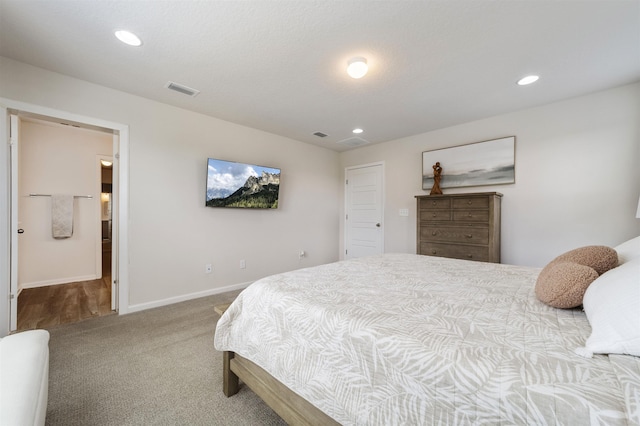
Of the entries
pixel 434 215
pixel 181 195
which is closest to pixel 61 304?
pixel 181 195

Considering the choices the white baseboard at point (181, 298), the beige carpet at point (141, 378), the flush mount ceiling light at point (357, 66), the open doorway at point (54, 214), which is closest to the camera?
the beige carpet at point (141, 378)

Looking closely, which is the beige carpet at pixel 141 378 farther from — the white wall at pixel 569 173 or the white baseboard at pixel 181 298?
the white wall at pixel 569 173

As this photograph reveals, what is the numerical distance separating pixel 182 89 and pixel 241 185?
1374mm

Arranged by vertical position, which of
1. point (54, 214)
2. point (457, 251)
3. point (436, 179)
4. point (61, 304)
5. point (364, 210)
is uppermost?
point (436, 179)

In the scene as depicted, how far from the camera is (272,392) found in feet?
4.14

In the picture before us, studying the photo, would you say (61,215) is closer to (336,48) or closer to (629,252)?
(336,48)

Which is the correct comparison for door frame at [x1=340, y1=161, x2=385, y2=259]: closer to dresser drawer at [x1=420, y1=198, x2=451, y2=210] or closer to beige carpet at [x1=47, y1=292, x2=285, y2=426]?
dresser drawer at [x1=420, y1=198, x2=451, y2=210]

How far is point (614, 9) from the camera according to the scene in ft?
5.27

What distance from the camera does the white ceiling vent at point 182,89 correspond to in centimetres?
261

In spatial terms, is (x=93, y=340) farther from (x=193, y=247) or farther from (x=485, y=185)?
(x=485, y=185)

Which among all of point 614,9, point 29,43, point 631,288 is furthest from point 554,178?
point 29,43

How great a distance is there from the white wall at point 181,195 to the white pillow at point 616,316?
356 cm

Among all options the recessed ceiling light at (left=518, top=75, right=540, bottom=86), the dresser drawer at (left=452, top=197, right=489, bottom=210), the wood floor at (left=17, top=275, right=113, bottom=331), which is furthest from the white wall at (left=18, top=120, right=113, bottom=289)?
the recessed ceiling light at (left=518, top=75, right=540, bottom=86)

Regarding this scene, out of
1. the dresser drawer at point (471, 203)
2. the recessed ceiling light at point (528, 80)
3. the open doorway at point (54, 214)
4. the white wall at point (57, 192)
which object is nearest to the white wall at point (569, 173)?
the dresser drawer at point (471, 203)
